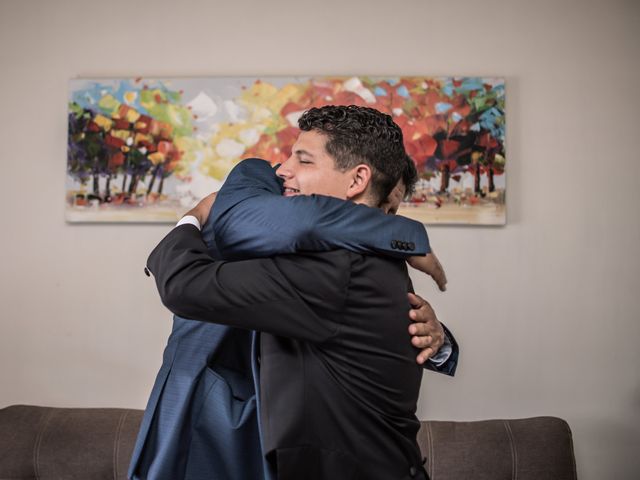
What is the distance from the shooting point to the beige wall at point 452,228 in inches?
120

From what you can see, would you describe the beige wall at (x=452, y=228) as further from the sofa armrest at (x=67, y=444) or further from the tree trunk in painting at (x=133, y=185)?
the sofa armrest at (x=67, y=444)

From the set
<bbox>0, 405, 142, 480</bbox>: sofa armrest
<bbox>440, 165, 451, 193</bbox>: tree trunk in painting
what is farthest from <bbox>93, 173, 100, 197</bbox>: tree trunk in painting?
<bbox>440, 165, 451, 193</bbox>: tree trunk in painting

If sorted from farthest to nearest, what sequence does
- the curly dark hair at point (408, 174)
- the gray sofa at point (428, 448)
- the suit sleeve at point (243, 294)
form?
the gray sofa at point (428, 448)
the curly dark hair at point (408, 174)
the suit sleeve at point (243, 294)

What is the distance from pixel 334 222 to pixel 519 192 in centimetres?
203

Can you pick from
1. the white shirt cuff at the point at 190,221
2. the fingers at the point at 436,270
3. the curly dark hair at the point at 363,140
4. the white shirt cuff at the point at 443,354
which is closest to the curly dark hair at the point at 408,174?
the curly dark hair at the point at 363,140

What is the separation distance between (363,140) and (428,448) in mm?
1652

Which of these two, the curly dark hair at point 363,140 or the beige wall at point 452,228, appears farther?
the beige wall at point 452,228

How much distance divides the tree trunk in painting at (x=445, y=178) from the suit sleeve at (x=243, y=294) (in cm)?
186

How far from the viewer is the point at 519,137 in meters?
3.10

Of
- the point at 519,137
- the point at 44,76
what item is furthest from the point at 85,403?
the point at 519,137

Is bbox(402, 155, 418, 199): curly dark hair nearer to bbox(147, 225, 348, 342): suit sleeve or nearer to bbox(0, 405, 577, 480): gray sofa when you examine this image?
bbox(147, 225, 348, 342): suit sleeve

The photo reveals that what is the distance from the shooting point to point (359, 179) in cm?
147

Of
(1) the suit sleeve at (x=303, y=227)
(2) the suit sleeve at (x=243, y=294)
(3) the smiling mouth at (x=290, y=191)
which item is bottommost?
(2) the suit sleeve at (x=243, y=294)

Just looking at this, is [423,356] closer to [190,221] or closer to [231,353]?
[231,353]
